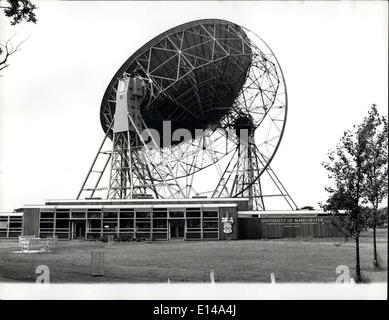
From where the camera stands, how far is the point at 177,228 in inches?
1789

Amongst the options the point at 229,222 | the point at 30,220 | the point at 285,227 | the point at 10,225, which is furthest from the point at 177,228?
the point at 10,225

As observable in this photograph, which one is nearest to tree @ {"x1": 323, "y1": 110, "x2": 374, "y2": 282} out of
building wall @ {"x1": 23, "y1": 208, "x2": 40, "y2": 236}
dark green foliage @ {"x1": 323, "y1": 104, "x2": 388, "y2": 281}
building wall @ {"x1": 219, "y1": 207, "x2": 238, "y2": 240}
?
dark green foliage @ {"x1": 323, "y1": 104, "x2": 388, "y2": 281}

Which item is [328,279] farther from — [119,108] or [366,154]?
[119,108]

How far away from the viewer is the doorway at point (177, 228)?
148 ft

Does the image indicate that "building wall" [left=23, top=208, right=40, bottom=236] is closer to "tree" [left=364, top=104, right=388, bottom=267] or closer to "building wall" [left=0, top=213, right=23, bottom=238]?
"building wall" [left=0, top=213, right=23, bottom=238]

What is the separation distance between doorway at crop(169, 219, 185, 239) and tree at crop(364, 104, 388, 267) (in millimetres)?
25568

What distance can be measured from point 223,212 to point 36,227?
1840cm

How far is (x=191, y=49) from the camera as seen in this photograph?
45.1 m

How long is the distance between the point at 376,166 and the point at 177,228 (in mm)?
26905

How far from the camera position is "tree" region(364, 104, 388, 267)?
20.8 metres

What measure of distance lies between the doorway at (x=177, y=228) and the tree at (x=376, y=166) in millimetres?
25568

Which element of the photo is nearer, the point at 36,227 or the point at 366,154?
the point at 366,154

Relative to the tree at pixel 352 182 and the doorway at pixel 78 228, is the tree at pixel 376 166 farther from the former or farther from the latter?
the doorway at pixel 78 228
